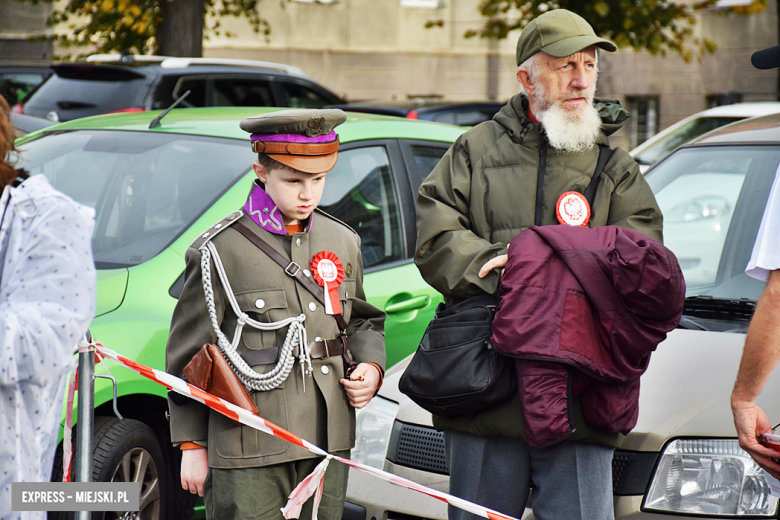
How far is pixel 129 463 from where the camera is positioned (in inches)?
132

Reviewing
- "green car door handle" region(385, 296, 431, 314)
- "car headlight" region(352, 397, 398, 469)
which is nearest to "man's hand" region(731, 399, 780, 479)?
"car headlight" region(352, 397, 398, 469)

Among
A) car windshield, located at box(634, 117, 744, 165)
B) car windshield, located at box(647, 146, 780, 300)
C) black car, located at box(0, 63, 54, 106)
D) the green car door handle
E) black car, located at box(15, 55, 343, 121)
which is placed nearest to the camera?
car windshield, located at box(647, 146, 780, 300)

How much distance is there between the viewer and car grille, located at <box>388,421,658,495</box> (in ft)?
9.19

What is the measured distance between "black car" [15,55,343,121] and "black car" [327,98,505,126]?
3.52 feet

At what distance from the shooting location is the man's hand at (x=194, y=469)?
8.16 ft

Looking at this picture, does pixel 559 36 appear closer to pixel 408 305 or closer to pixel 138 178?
pixel 408 305

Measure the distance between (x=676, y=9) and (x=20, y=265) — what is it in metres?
12.5

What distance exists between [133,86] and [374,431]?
17.0 feet

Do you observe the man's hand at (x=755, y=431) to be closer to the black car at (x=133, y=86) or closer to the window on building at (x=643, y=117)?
the black car at (x=133, y=86)

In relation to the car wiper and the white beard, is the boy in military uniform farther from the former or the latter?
the car wiper

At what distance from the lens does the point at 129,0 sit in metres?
11.8

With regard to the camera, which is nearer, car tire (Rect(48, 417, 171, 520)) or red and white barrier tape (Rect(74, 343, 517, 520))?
red and white barrier tape (Rect(74, 343, 517, 520))

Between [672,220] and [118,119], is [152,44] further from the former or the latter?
[672,220]

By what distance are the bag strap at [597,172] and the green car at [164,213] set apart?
1404mm
